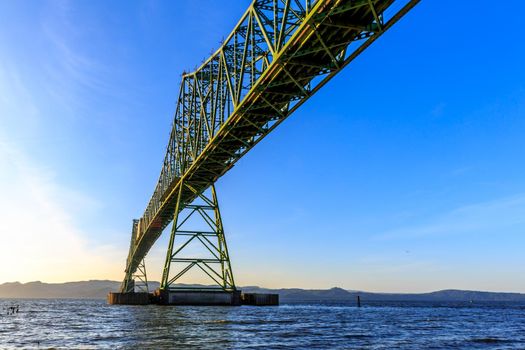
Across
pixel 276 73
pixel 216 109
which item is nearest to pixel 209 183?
pixel 216 109

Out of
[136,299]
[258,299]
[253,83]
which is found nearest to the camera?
[253,83]

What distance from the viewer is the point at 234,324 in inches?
1259

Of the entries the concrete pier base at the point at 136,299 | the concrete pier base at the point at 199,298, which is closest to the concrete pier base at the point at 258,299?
the concrete pier base at the point at 199,298

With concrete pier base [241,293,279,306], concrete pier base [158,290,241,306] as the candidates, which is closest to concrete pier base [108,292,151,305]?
concrete pier base [158,290,241,306]

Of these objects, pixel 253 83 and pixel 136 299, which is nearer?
pixel 253 83

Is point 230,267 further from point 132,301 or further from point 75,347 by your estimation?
point 75,347

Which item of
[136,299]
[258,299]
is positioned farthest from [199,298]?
[136,299]

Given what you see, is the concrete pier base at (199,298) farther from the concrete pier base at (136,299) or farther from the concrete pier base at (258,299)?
the concrete pier base at (136,299)

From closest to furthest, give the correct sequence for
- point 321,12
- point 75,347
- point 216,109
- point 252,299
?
point 75,347 → point 321,12 → point 216,109 → point 252,299

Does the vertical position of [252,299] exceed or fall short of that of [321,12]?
it falls short

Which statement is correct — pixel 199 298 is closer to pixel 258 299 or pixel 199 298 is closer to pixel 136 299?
pixel 258 299

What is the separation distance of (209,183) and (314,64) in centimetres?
2534

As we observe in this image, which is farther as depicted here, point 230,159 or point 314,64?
point 230,159

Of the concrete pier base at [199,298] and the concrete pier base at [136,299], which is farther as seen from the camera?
the concrete pier base at [136,299]
